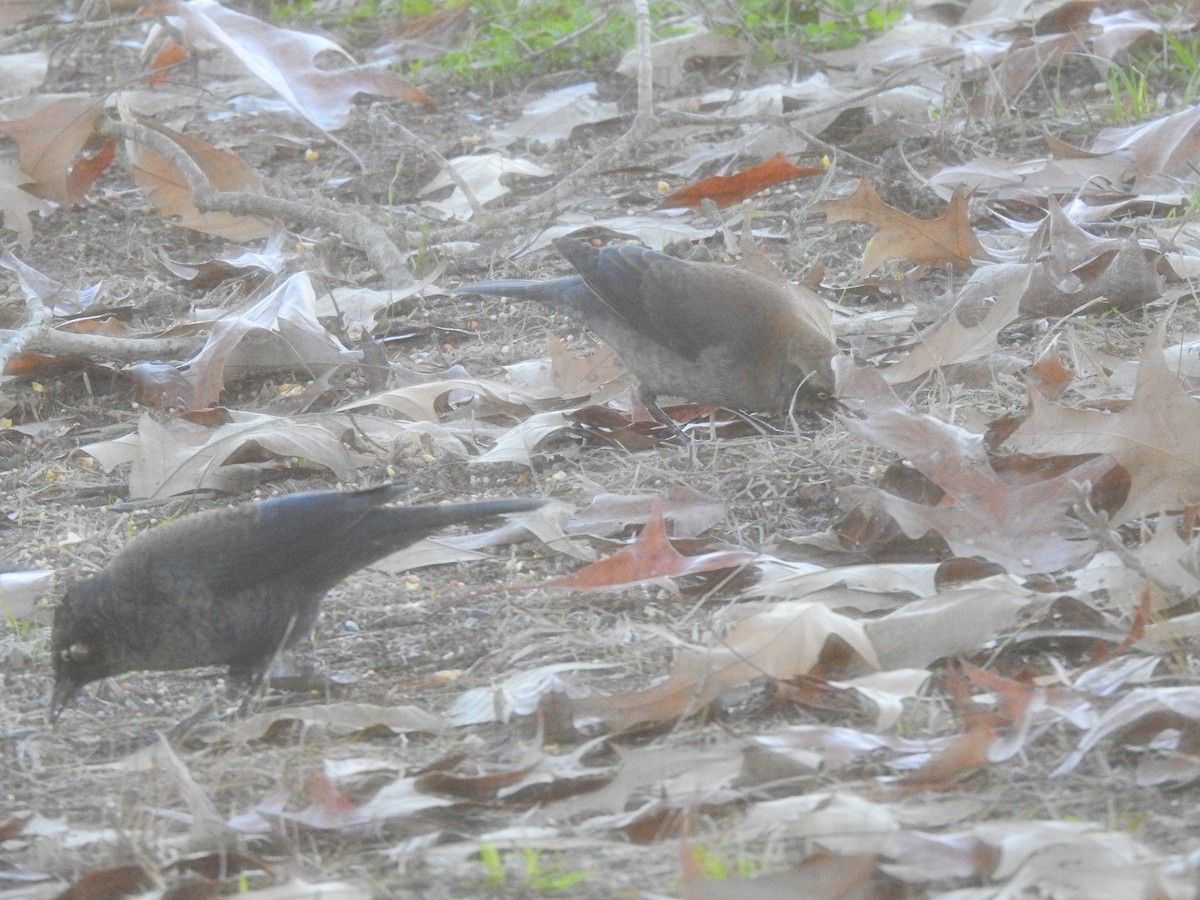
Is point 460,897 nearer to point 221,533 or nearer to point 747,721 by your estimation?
point 747,721

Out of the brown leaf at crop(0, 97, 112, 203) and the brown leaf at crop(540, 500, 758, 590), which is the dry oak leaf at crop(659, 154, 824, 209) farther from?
the brown leaf at crop(540, 500, 758, 590)

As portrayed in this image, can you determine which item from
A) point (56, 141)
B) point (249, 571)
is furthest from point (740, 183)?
point (249, 571)

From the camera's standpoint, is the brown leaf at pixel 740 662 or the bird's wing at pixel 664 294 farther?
the bird's wing at pixel 664 294

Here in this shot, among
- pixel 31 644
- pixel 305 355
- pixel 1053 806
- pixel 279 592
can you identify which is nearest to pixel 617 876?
pixel 1053 806

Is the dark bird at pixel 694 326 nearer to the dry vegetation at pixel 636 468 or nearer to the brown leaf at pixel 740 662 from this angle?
the dry vegetation at pixel 636 468

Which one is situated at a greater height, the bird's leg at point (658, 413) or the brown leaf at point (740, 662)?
the brown leaf at point (740, 662)

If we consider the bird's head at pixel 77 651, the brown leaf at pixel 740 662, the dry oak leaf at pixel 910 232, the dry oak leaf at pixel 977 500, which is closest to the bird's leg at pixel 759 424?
the dry oak leaf at pixel 910 232

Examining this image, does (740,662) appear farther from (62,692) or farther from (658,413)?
(658,413)

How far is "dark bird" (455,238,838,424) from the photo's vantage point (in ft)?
15.5

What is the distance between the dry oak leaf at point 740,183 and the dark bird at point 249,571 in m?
2.89

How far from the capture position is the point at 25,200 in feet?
21.3

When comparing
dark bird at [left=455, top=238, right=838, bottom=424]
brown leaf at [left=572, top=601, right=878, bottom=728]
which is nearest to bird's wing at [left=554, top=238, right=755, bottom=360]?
dark bird at [left=455, top=238, right=838, bottom=424]

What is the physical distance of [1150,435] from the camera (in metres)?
3.22

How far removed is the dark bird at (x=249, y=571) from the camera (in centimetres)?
345
